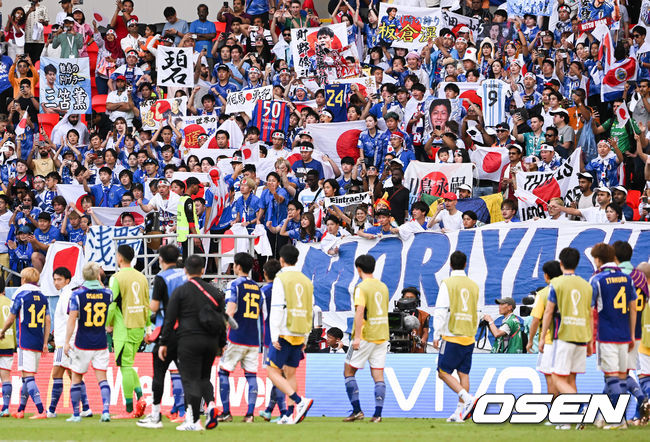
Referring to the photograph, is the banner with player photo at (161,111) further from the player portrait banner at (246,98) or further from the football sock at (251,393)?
the football sock at (251,393)

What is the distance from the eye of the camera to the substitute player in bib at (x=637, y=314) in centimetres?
1254

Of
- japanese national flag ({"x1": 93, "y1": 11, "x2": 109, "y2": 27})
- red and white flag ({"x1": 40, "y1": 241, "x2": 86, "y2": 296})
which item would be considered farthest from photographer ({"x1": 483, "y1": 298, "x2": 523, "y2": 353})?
japanese national flag ({"x1": 93, "y1": 11, "x2": 109, "y2": 27})

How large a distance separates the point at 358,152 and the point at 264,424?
33.1 feet

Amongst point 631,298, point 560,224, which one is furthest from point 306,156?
point 631,298

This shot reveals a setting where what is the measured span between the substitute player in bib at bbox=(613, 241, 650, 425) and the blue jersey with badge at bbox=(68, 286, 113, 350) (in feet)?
20.1

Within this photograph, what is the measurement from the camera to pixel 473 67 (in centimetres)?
2325

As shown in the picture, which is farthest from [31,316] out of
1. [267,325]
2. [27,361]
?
[267,325]

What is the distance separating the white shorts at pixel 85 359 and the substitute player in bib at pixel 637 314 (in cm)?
634

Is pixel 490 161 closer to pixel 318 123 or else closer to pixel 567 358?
pixel 318 123

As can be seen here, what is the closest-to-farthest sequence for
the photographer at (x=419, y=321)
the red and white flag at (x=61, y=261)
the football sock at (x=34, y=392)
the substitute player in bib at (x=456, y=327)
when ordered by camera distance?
1. the substitute player in bib at (x=456, y=327)
2. the football sock at (x=34, y=392)
3. the photographer at (x=419, y=321)
4. the red and white flag at (x=61, y=261)

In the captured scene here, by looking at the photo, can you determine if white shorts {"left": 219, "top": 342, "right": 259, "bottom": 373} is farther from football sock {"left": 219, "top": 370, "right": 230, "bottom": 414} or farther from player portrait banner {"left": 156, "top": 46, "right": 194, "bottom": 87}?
player portrait banner {"left": 156, "top": 46, "right": 194, "bottom": 87}

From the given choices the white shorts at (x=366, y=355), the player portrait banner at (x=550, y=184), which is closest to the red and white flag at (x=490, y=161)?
the player portrait banner at (x=550, y=184)

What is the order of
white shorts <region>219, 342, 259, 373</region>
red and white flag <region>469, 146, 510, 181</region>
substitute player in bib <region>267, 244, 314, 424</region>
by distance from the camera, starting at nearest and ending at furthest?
1. substitute player in bib <region>267, 244, 314, 424</region>
2. white shorts <region>219, 342, 259, 373</region>
3. red and white flag <region>469, 146, 510, 181</region>

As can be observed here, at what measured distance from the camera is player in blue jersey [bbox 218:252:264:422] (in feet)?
44.3
